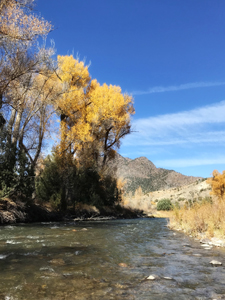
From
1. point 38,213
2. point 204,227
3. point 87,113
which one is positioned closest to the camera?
point 204,227

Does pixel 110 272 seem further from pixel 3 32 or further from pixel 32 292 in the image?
pixel 3 32

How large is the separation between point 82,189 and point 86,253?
16290mm

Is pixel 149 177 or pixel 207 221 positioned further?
pixel 149 177

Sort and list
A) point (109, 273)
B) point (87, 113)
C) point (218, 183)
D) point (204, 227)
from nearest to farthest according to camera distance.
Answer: point (109, 273) < point (204, 227) < point (87, 113) < point (218, 183)

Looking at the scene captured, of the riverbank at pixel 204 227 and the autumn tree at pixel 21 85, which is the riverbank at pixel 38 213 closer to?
the autumn tree at pixel 21 85

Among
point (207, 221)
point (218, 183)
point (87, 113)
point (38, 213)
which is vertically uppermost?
point (87, 113)

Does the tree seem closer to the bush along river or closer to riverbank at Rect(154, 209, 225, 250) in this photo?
riverbank at Rect(154, 209, 225, 250)

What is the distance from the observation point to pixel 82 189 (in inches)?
823

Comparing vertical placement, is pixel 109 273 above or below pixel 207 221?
below

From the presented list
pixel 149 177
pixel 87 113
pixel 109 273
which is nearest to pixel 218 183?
pixel 87 113

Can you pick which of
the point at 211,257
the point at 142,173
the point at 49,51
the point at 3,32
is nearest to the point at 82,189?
the point at 49,51

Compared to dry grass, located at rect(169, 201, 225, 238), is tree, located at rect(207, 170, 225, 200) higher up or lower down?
higher up

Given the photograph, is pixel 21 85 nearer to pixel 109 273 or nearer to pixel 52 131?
pixel 52 131

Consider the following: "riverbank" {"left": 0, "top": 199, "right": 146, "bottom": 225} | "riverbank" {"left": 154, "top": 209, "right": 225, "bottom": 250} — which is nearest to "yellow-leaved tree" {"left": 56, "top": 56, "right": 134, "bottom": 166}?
"riverbank" {"left": 0, "top": 199, "right": 146, "bottom": 225}
